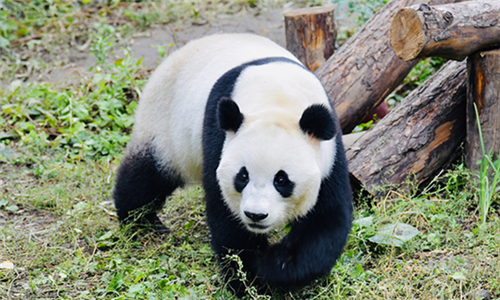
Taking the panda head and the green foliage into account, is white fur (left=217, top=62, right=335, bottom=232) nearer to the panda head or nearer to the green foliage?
the panda head

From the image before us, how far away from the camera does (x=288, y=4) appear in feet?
29.4

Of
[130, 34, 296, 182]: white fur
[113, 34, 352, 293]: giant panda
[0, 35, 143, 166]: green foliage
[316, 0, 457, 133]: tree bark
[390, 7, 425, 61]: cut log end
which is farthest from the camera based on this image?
[0, 35, 143, 166]: green foliage

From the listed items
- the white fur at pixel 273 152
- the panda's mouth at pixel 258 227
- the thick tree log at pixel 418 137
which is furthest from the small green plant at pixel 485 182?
the panda's mouth at pixel 258 227

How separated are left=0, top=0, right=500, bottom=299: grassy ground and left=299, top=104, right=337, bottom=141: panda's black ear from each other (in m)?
0.90

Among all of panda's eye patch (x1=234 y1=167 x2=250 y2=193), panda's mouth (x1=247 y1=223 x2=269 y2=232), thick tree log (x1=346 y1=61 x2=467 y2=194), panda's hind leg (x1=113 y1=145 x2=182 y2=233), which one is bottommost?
panda's hind leg (x1=113 y1=145 x2=182 y2=233)

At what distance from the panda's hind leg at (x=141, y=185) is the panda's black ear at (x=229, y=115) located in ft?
4.47

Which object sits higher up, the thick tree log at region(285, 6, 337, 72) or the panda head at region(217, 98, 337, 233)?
the panda head at region(217, 98, 337, 233)

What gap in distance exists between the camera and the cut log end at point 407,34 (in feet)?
12.1

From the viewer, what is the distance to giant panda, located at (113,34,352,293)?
2836 mm

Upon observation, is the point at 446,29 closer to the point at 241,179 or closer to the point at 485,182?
the point at 485,182

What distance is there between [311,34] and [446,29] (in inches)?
77.0

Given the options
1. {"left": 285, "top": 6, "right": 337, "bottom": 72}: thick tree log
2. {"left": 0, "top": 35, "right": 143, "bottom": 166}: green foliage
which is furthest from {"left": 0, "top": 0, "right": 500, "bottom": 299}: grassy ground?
{"left": 285, "top": 6, "right": 337, "bottom": 72}: thick tree log

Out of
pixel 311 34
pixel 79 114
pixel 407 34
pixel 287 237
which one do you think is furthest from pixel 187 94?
→ pixel 79 114

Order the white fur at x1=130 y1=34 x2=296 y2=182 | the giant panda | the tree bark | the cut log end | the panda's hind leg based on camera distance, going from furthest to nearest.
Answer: the tree bark → the panda's hind leg → the white fur at x1=130 y1=34 x2=296 y2=182 → the cut log end → the giant panda
